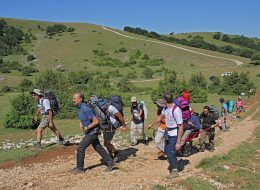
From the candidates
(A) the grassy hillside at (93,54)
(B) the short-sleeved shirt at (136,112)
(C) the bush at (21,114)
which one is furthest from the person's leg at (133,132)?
(A) the grassy hillside at (93,54)

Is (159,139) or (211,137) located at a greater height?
(159,139)

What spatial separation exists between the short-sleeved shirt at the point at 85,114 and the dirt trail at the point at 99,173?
53.0 inches

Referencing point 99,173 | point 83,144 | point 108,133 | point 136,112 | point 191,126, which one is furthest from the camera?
point 136,112

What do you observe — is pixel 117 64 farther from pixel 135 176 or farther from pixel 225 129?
pixel 135 176

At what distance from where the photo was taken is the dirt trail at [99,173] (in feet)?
29.3

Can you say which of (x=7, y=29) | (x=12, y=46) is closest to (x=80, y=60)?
(x=12, y=46)

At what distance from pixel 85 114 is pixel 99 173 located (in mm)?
1622

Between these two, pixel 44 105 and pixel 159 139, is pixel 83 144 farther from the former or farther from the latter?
pixel 44 105

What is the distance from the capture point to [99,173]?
9812 millimetres

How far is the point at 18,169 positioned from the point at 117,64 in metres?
65.9

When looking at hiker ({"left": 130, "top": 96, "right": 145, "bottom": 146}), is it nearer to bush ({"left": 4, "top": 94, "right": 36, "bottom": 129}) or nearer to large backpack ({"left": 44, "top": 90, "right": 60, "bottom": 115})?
large backpack ({"left": 44, "top": 90, "right": 60, "bottom": 115})

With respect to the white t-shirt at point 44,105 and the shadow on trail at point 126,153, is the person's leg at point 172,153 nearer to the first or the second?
the shadow on trail at point 126,153

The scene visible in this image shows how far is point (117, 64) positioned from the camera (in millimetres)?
76188

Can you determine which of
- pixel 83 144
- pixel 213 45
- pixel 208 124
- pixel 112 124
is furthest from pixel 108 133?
pixel 213 45
